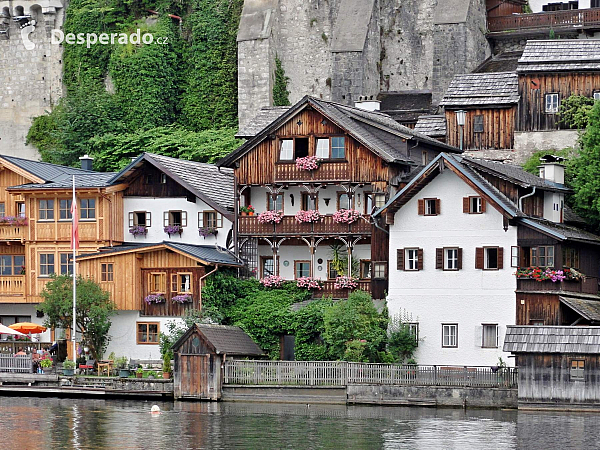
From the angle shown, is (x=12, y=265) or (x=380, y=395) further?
(x=12, y=265)

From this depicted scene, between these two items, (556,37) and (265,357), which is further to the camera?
(556,37)

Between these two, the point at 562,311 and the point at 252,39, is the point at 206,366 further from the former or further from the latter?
the point at 252,39

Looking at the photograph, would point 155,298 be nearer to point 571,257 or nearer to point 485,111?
point 571,257

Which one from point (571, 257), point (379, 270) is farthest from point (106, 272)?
point (571, 257)


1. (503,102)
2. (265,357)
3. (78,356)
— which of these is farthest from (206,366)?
(503,102)

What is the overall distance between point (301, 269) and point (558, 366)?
56.0 feet

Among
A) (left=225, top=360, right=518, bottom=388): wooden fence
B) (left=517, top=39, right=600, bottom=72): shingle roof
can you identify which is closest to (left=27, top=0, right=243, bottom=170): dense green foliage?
(left=517, top=39, right=600, bottom=72): shingle roof

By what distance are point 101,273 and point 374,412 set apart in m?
18.4

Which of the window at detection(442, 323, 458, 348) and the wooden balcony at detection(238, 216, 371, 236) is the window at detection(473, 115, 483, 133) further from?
the window at detection(442, 323, 458, 348)

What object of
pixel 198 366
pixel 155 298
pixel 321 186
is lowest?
pixel 198 366

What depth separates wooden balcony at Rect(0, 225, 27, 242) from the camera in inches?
2943

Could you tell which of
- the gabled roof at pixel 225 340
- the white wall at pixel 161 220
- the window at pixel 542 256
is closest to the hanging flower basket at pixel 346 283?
the gabled roof at pixel 225 340

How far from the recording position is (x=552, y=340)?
58312 millimetres

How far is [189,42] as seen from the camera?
97812 millimetres
